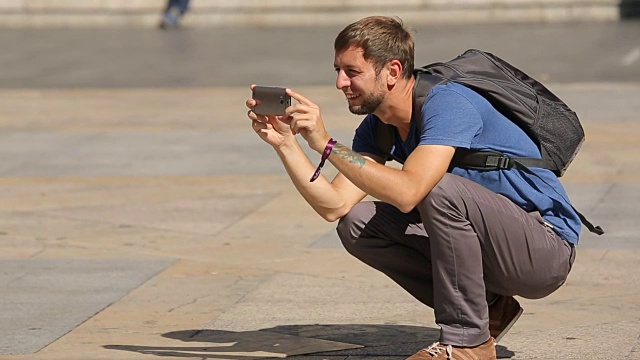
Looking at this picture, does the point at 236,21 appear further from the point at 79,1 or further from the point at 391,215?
the point at 391,215

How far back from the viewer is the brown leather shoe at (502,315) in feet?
15.5

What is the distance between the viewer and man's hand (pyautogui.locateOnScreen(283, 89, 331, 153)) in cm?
420

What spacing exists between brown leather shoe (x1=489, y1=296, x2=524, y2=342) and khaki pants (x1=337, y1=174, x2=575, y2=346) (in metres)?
0.14

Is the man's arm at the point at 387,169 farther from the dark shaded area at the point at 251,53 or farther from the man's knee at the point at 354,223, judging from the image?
the dark shaded area at the point at 251,53

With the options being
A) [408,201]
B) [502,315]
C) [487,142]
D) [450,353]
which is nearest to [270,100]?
[408,201]

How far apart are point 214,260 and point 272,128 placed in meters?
2.07

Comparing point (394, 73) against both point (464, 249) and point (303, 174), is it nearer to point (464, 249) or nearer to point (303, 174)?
point (303, 174)

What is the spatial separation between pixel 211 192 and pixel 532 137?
379cm

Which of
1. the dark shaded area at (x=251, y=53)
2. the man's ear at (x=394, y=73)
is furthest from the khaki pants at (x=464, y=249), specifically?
the dark shaded area at (x=251, y=53)

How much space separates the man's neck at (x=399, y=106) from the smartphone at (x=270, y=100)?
36 centimetres

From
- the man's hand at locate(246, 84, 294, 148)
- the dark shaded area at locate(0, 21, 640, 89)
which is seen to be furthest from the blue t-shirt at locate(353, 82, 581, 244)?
the dark shaded area at locate(0, 21, 640, 89)

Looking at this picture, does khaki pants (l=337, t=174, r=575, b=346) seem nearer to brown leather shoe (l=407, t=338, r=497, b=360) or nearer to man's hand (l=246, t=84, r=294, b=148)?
brown leather shoe (l=407, t=338, r=497, b=360)

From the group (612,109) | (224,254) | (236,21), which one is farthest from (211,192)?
(236,21)

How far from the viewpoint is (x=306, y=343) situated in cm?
496
